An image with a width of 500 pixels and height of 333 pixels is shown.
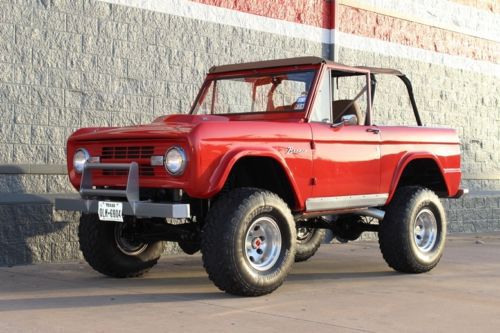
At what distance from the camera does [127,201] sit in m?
6.35

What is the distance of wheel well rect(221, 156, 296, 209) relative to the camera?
22.3ft

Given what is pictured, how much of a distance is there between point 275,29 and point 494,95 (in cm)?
573

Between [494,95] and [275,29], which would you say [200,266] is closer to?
[275,29]

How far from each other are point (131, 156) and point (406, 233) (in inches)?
113

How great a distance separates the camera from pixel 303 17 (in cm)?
1141

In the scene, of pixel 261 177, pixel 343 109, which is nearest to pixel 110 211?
pixel 261 177

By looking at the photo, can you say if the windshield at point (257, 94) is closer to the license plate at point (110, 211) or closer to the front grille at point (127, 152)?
the front grille at point (127, 152)

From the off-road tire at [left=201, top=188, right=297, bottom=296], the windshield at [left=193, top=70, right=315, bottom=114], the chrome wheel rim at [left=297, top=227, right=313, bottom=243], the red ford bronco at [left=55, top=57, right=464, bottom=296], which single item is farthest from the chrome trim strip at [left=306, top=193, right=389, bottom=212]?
the chrome wheel rim at [left=297, top=227, right=313, bottom=243]

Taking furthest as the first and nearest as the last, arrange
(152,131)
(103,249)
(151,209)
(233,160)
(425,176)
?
(425,176) < (103,249) < (152,131) < (233,160) < (151,209)

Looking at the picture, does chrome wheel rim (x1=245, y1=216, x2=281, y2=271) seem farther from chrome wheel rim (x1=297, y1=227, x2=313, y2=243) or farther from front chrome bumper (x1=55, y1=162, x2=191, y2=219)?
chrome wheel rim (x1=297, y1=227, x2=313, y2=243)

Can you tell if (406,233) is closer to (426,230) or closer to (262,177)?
(426,230)

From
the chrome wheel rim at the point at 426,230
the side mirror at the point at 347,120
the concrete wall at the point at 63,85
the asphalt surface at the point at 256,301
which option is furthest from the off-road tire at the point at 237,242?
the concrete wall at the point at 63,85

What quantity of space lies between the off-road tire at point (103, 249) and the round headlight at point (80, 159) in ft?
1.69

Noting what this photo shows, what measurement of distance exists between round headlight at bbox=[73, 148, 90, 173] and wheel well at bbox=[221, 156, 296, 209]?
1.26m
